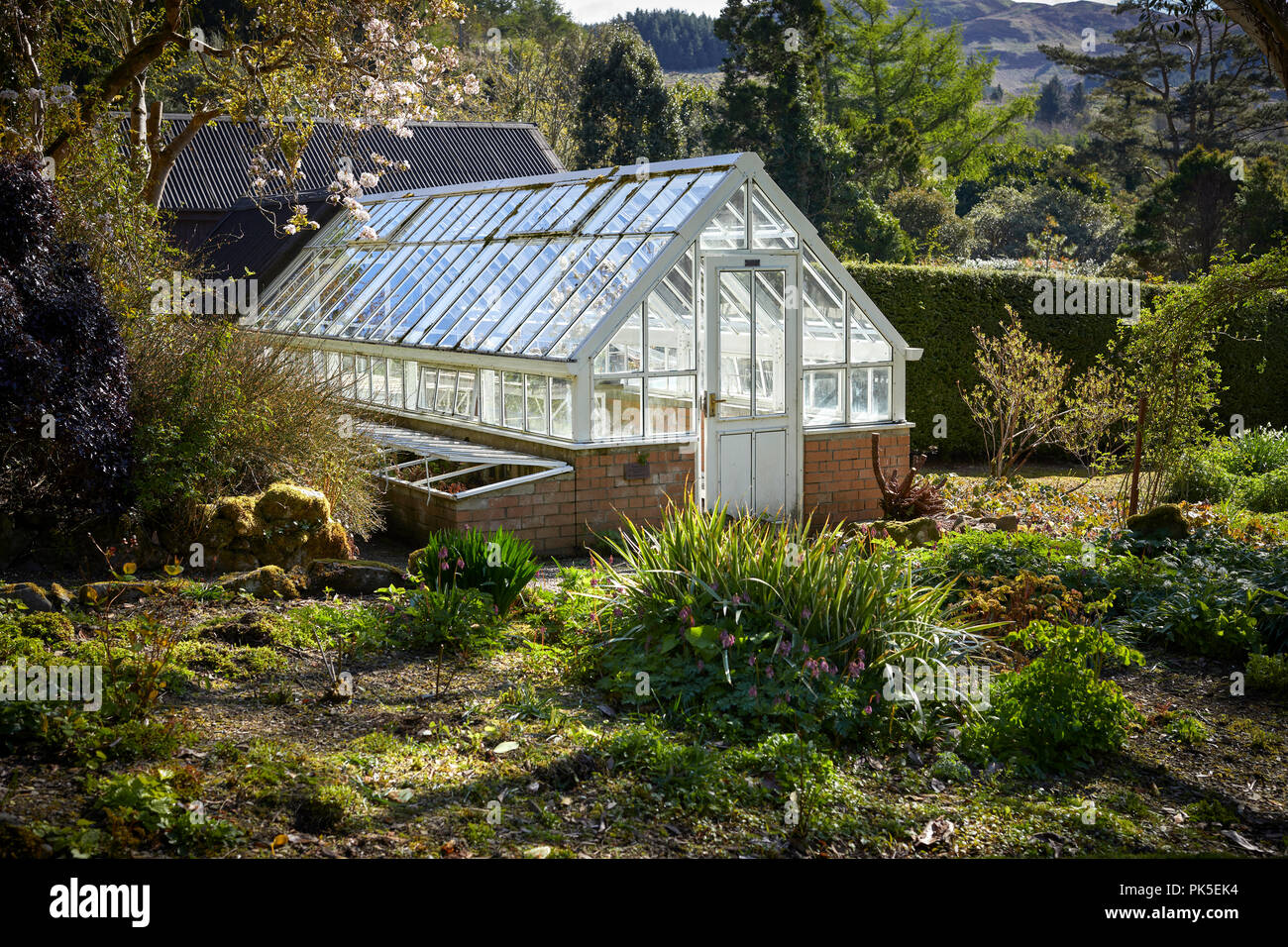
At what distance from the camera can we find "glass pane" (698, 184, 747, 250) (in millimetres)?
11602

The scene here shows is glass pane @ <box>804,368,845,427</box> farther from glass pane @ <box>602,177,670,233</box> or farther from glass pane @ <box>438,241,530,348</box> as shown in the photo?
glass pane @ <box>438,241,530,348</box>

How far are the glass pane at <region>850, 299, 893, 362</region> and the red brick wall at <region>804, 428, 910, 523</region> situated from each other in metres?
0.82

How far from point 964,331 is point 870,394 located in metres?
6.09

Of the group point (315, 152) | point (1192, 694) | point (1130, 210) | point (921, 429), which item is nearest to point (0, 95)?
point (1192, 694)

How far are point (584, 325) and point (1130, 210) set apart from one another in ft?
109

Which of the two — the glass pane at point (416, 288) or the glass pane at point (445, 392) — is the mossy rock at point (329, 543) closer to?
the glass pane at point (445, 392)

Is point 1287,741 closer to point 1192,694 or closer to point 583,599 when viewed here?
point 1192,694

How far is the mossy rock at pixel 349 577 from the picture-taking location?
792 centimetres

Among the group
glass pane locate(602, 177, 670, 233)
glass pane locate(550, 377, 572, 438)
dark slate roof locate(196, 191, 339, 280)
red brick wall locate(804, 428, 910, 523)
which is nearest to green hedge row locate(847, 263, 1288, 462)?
red brick wall locate(804, 428, 910, 523)

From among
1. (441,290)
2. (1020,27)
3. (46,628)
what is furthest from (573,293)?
(1020,27)

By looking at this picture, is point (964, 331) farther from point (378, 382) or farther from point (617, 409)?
point (378, 382)

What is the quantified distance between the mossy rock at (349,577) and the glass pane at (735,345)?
4.67m

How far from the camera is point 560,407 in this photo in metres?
11.3

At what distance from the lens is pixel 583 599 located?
23.7ft
